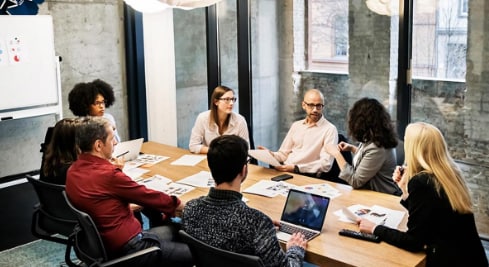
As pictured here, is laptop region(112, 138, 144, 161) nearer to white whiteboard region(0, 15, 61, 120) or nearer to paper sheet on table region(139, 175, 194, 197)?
paper sheet on table region(139, 175, 194, 197)

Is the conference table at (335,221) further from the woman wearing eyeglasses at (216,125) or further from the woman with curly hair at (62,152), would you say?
the woman with curly hair at (62,152)

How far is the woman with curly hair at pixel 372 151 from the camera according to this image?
3.84 meters

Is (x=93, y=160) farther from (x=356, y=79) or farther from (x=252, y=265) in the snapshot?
(x=356, y=79)

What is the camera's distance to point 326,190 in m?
3.79

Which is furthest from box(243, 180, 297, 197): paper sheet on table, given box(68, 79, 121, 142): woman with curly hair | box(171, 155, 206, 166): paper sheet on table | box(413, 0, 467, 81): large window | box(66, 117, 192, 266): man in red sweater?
box(413, 0, 467, 81): large window

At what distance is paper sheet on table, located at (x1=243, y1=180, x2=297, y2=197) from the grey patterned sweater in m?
1.08

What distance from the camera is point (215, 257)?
8.28ft

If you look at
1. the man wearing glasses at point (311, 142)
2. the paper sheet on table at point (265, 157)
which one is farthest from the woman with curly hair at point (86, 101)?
the man wearing glasses at point (311, 142)

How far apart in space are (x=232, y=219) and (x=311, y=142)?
2168 millimetres

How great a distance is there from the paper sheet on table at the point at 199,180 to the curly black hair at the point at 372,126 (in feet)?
3.38

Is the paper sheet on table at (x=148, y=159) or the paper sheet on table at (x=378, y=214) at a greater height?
the paper sheet on table at (x=148, y=159)

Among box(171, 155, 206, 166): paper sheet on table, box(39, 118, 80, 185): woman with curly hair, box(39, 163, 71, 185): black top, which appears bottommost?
box(171, 155, 206, 166): paper sheet on table

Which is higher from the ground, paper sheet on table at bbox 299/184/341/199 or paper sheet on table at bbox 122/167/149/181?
paper sheet on table at bbox 122/167/149/181

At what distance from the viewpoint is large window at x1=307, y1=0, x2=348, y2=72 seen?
5.41 m
